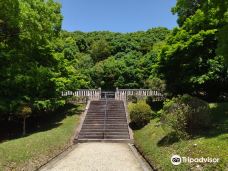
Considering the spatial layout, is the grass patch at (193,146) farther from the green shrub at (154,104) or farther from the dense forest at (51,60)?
the green shrub at (154,104)

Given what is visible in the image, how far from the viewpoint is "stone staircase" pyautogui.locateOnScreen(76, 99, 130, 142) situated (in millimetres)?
23688

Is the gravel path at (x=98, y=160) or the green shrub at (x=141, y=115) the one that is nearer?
the gravel path at (x=98, y=160)

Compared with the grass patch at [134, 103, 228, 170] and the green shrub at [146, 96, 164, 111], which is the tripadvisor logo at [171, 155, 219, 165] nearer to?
the grass patch at [134, 103, 228, 170]

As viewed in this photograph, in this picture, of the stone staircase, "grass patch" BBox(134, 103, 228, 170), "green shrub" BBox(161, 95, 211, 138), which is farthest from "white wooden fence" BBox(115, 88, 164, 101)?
"green shrub" BBox(161, 95, 211, 138)

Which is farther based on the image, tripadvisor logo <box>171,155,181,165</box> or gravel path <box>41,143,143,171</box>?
gravel path <box>41,143,143,171</box>

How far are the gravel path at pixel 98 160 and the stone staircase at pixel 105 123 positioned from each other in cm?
289

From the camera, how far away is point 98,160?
16.2 metres

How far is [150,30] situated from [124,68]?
32.9m

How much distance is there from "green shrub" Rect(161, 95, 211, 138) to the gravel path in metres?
2.50

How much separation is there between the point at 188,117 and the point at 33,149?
776cm

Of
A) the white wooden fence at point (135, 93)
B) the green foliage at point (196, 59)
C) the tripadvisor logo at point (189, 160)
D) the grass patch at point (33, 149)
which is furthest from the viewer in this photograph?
the white wooden fence at point (135, 93)

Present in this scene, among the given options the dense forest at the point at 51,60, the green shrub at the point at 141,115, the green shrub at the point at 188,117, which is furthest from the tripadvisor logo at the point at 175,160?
the green shrub at the point at 141,115

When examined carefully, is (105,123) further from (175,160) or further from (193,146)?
(175,160)

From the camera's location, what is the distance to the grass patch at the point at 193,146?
38.7ft
